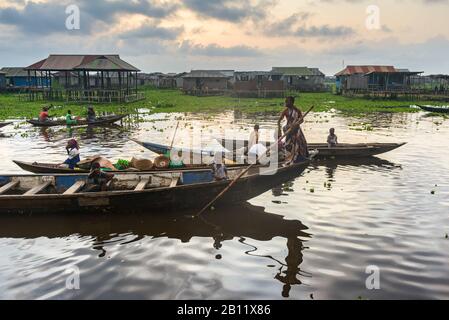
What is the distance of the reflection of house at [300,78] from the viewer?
64312 millimetres

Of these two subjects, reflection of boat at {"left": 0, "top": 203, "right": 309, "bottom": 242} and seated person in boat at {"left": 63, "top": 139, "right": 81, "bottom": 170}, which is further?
seated person in boat at {"left": 63, "top": 139, "right": 81, "bottom": 170}

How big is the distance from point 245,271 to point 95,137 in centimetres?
→ 1745

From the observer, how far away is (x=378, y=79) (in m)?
53.6

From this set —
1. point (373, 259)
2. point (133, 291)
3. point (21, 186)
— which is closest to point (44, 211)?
point (21, 186)

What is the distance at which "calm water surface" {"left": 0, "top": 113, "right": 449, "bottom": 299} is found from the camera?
6.09 meters

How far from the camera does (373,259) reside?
6961 millimetres

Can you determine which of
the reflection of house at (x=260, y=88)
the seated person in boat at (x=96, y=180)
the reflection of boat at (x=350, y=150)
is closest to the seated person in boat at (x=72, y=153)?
the seated person in boat at (x=96, y=180)

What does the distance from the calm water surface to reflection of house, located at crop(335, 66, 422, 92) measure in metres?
43.5

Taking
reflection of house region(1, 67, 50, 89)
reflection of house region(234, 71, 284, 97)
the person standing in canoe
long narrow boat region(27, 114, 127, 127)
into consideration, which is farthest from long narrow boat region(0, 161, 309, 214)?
reflection of house region(1, 67, 50, 89)

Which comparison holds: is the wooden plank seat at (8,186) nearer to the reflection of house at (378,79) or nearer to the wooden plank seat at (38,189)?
the wooden plank seat at (38,189)

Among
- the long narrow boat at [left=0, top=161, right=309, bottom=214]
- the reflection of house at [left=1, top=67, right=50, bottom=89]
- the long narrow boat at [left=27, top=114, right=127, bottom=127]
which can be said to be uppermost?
the reflection of house at [left=1, top=67, right=50, bottom=89]

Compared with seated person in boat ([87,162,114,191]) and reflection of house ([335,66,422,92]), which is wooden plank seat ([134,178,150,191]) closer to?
seated person in boat ([87,162,114,191])
